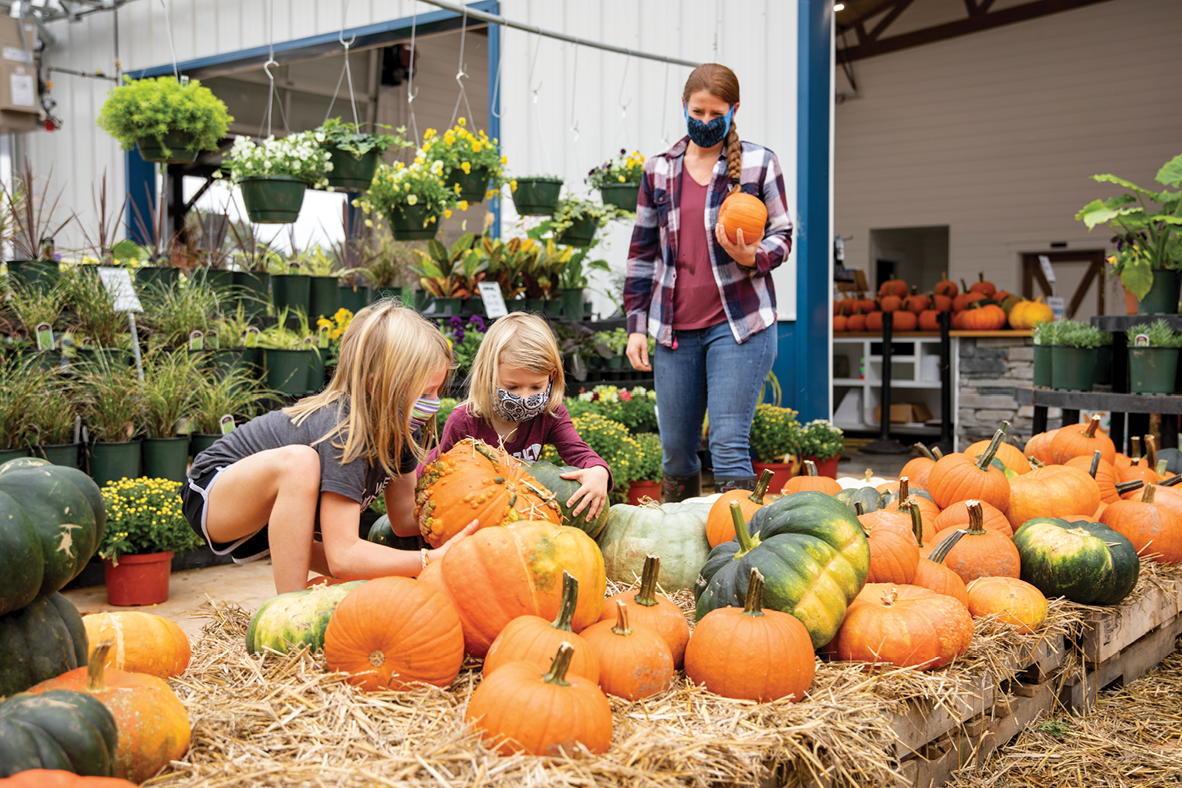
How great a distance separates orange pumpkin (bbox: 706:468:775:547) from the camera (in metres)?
2.40

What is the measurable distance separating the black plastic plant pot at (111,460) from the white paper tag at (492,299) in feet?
7.15

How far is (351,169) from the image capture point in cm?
511

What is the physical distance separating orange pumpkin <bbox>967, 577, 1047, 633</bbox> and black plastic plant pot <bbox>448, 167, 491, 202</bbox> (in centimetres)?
403

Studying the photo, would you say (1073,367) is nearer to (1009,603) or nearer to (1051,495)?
(1051,495)

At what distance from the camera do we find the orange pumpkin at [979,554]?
7.65 feet

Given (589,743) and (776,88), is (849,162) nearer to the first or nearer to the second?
(776,88)

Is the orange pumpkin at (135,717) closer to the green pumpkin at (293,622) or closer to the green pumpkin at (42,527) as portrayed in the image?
the green pumpkin at (42,527)

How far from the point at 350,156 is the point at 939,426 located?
22.9 feet

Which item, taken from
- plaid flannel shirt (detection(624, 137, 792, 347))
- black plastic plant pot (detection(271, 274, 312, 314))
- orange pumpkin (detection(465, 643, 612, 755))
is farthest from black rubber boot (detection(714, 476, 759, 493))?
black plastic plant pot (detection(271, 274, 312, 314))

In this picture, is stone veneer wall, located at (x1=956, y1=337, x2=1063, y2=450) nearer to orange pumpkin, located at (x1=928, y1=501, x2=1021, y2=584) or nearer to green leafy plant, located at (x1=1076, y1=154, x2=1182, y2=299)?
green leafy plant, located at (x1=1076, y1=154, x2=1182, y2=299)

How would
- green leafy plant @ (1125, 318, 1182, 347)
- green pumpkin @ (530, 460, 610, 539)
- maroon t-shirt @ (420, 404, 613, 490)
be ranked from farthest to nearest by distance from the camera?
1. green leafy plant @ (1125, 318, 1182, 347)
2. maroon t-shirt @ (420, 404, 613, 490)
3. green pumpkin @ (530, 460, 610, 539)

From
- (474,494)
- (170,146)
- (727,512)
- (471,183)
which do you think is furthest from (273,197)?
(727,512)

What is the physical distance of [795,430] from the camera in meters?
6.01

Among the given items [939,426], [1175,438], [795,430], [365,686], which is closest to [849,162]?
[939,426]
